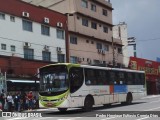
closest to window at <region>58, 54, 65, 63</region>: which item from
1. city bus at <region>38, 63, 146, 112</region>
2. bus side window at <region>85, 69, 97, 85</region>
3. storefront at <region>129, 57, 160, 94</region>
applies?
city bus at <region>38, 63, 146, 112</region>

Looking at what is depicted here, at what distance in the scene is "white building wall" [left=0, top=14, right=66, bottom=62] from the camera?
37.4 meters

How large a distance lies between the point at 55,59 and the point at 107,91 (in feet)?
63.8

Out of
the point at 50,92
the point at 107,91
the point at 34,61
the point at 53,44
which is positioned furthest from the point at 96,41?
the point at 50,92

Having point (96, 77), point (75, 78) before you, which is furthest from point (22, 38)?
point (75, 78)

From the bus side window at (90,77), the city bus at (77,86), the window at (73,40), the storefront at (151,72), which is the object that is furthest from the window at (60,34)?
the bus side window at (90,77)

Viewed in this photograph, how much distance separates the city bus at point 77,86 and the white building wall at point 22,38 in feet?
44.9

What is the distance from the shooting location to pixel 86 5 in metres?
53.9

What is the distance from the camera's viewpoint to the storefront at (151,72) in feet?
218

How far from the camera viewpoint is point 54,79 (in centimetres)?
2252

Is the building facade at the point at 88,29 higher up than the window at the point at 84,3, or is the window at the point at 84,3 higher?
the window at the point at 84,3

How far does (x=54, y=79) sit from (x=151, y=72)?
50521 millimetres

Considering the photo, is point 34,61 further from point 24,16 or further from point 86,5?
point 86,5

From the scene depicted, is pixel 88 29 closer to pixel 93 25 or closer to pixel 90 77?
pixel 93 25

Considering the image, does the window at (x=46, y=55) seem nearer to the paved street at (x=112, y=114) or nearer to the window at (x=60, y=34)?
the window at (x=60, y=34)
